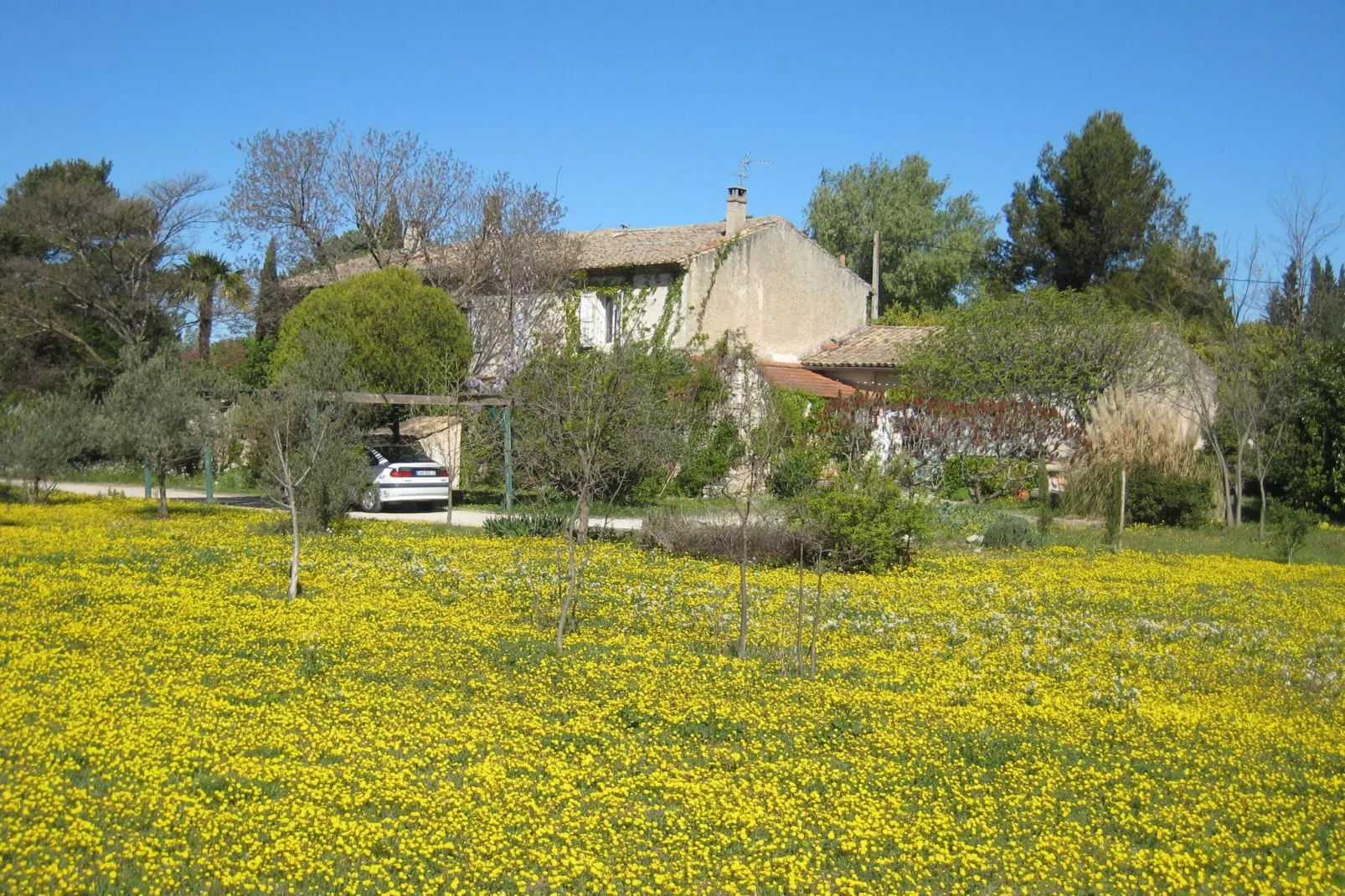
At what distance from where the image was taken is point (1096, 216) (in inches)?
1886

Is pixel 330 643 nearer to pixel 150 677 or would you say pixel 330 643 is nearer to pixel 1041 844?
pixel 150 677

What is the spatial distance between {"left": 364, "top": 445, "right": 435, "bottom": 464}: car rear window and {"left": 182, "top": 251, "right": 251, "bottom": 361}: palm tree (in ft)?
51.3

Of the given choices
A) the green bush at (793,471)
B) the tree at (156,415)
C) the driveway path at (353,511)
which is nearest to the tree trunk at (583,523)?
the driveway path at (353,511)

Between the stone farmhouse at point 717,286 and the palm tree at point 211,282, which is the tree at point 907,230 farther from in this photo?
the palm tree at point 211,282

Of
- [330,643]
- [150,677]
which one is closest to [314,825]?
[150,677]

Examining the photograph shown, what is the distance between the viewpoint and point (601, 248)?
33.5m

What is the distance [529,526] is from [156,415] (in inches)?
259

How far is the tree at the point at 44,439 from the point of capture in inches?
773

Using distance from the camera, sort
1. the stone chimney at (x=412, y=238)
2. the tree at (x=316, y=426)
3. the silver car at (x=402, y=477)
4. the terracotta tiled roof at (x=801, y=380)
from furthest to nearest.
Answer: the stone chimney at (x=412, y=238)
the terracotta tiled roof at (x=801, y=380)
the silver car at (x=402, y=477)
the tree at (x=316, y=426)

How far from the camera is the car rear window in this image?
892 inches

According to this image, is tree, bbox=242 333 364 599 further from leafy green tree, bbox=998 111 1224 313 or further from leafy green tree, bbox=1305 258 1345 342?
leafy green tree, bbox=998 111 1224 313

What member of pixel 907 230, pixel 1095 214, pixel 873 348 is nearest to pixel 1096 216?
pixel 1095 214

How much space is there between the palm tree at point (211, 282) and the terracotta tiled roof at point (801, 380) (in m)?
17.6

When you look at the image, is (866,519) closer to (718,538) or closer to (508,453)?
(718,538)
